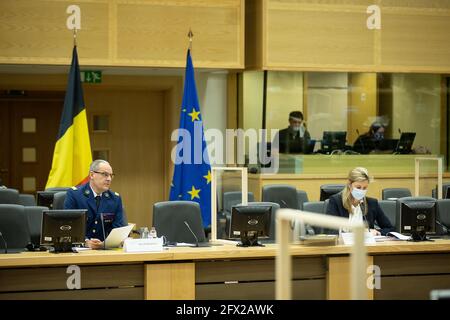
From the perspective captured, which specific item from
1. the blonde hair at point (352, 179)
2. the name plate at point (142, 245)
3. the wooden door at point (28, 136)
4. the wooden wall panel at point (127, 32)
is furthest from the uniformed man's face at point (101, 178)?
the wooden door at point (28, 136)

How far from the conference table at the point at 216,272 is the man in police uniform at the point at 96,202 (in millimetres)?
613

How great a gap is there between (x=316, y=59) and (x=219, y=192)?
2.43m

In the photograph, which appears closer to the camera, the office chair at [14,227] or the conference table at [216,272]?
the conference table at [216,272]

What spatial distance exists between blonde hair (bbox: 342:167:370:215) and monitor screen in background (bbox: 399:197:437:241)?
401 mm

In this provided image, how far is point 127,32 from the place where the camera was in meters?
11.4

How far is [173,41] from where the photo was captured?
37.9ft

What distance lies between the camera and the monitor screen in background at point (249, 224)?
6.75 meters

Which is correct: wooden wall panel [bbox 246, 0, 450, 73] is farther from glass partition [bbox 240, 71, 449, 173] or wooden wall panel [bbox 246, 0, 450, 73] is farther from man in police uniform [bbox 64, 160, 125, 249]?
man in police uniform [bbox 64, 160, 125, 249]

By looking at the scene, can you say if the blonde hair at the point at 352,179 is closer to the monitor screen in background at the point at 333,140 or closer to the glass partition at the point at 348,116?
the glass partition at the point at 348,116

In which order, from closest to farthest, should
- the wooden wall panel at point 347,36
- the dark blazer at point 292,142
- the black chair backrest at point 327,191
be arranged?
the black chair backrest at point 327,191
the wooden wall panel at point 347,36
the dark blazer at point 292,142

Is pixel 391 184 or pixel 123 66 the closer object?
pixel 123 66
